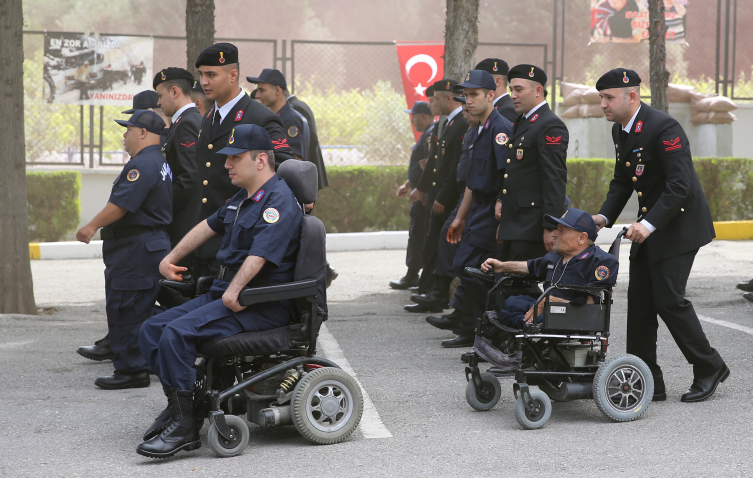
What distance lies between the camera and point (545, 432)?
465cm

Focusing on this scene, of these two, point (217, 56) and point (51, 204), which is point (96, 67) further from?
point (217, 56)

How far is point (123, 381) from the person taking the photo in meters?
5.74

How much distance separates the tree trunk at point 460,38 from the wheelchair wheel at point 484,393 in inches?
198

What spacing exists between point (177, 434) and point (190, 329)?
1.61ft

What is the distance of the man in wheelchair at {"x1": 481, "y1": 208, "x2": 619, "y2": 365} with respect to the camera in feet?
15.9

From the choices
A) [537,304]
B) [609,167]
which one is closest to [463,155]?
[537,304]

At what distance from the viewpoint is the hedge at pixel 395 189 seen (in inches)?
603

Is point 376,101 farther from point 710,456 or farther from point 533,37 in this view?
point 533,37

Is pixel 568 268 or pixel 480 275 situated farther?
pixel 480 275

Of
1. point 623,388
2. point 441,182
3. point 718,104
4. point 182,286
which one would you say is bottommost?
point 623,388

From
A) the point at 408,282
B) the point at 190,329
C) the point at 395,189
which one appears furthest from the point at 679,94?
the point at 190,329

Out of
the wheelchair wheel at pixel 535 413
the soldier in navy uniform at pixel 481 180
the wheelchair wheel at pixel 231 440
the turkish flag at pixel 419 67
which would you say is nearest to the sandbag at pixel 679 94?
the turkish flag at pixel 419 67

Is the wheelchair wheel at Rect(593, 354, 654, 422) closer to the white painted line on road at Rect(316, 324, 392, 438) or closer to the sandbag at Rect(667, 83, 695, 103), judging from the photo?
the white painted line on road at Rect(316, 324, 392, 438)

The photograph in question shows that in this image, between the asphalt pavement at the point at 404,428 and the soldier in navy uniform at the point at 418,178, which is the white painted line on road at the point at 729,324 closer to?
the asphalt pavement at the point at 404,428
